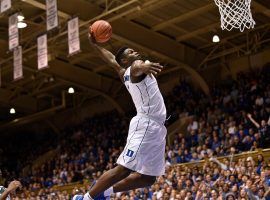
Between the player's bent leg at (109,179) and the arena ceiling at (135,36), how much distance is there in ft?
42.9

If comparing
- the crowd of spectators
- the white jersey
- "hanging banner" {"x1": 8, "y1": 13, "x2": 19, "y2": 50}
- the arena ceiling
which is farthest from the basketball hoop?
"hanging banner" {"x1": 8, "y1": 13, "x2": 19, "y2": 50}

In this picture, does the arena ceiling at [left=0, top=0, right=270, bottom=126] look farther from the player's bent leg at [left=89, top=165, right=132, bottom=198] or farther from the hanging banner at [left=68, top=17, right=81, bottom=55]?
the player's bent leg at [left=89, top=165, right=132, bottom=198]

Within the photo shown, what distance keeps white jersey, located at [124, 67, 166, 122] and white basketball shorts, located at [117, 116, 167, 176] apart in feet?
0.26

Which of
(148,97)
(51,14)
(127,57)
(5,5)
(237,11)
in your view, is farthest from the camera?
(51,14)

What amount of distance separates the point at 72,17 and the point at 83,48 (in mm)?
5574

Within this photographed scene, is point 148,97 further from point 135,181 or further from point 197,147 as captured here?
point 197,147

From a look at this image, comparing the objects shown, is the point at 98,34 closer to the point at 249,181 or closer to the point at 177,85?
the point at 249,181

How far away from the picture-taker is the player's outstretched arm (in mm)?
5723

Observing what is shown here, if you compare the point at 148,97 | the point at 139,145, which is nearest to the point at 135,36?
the point at 148,97

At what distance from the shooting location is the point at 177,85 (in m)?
26.1

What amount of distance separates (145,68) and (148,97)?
63cm

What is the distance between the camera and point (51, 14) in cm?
1755

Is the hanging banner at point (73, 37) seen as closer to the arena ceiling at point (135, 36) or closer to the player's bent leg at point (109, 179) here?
the arena ceiling at point (135, 36)

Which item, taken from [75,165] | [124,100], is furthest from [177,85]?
[75,165]
